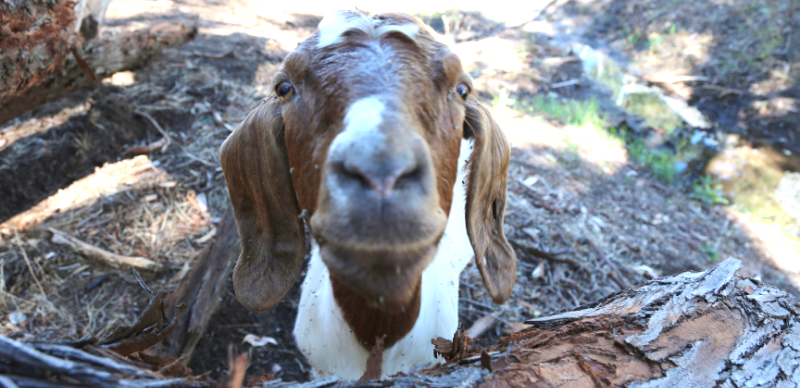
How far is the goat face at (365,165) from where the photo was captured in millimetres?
1200

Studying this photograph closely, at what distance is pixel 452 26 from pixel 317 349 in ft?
30.6

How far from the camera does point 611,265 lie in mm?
4043

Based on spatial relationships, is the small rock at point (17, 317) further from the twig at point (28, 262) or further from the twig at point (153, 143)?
the twig at point (153, 143)

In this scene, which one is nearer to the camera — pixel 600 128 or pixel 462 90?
pixel 462 90

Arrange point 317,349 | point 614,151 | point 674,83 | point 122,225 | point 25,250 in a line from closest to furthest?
point 317,349, point 25,250, point 122,225, point 614,151, point 674,83

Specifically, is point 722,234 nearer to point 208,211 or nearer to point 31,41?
point 208,211

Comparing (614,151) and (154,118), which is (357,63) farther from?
(614,151)

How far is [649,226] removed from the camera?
16.5 feet

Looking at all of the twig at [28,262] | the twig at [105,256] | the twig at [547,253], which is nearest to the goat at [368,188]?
the twig at [547,253]

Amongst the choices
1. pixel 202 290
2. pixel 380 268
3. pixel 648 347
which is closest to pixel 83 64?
pixel 202 290

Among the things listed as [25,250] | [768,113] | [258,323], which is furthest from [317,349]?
[768,113]

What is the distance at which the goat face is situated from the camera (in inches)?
47.3

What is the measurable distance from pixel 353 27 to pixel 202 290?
2154 millimetres

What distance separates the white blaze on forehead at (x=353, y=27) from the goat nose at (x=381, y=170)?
2.76 feet
